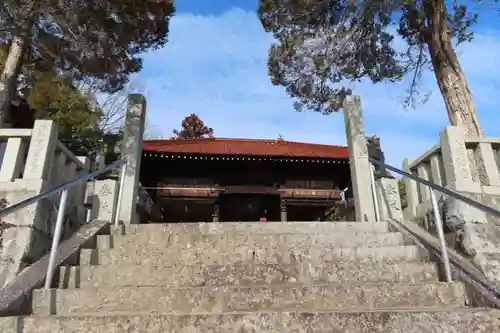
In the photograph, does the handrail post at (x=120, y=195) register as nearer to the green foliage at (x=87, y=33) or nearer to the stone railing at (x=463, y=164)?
the stone railing at (x=463, y=164)

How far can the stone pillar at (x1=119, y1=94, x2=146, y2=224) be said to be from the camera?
4.44 metres

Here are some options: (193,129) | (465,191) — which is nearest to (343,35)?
(465,191)

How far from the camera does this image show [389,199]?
14.8ft

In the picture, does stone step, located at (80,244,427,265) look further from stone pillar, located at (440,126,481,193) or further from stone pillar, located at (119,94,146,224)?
stone pillar, located at (119,94,146,224)

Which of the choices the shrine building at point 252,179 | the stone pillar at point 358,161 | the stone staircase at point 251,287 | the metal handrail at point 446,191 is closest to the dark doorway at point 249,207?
the shrine building at point 252,179

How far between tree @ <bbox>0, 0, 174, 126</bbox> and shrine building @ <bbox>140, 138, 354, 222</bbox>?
261cm

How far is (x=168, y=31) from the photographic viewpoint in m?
10.5

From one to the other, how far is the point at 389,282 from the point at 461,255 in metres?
0.89

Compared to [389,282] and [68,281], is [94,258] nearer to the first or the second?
[68,281]

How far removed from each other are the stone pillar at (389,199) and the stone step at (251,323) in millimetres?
2284

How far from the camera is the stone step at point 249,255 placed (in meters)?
3.21

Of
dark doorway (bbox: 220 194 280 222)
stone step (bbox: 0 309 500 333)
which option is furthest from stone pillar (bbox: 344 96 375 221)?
dark doorway (bbox: 220 194 280 222)

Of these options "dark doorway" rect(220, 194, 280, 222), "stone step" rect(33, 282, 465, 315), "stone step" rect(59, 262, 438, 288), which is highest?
"dark doorway" rect(220, 194, 280, 222)

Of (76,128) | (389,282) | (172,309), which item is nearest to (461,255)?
(389,282)
